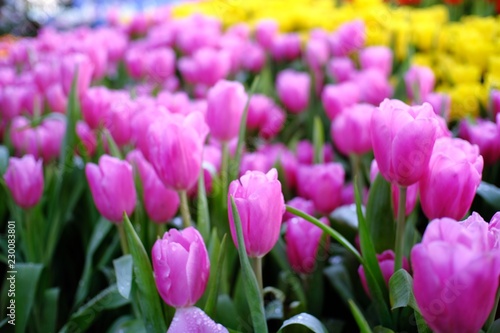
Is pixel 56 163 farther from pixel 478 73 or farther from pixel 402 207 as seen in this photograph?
pixel 478 73

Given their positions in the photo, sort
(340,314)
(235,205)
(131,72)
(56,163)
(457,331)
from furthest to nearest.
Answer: (131,72) < (56,163) < (340,314) < (235,205) < (457,331)

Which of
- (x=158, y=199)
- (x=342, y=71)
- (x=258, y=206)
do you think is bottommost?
(x=342, y=71)

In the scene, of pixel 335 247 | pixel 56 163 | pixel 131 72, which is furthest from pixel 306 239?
pixel 131 72

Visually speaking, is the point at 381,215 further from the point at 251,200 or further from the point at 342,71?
the point at 342,71

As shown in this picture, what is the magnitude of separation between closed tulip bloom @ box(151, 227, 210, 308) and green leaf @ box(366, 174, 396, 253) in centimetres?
27

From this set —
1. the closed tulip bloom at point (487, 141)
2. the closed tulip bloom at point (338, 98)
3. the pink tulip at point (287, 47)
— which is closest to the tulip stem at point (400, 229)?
the closed tulip bloom at point (487, 141)

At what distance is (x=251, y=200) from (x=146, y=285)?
0.19 meters

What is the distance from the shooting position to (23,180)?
0.96 metres

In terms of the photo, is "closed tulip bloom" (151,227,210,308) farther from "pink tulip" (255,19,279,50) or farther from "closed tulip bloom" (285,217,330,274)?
"pink tulip" (255,19,279,50)

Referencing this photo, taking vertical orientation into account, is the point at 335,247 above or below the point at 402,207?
below

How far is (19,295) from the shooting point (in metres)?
0.91

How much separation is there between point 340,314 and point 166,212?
1.07 ft

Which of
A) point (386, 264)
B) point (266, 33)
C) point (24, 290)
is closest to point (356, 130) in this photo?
point (386, 264)

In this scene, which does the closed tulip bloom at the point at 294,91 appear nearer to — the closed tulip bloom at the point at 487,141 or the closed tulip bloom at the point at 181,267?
the closed tulip bloom at the point at 487,141
